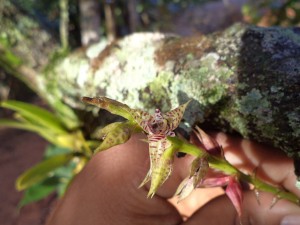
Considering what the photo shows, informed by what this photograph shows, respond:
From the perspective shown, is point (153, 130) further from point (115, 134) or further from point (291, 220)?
point (291, 220)

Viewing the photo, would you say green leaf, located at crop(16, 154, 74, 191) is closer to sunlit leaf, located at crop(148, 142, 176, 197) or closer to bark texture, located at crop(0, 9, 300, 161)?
bark texture, located at crop(0, 9, 300, 161)

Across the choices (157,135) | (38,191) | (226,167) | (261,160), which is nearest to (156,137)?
(157,135)

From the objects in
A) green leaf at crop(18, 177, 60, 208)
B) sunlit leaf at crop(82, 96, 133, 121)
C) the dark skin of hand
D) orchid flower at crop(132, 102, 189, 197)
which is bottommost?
green leaf at crop(18, 177, 60, 208)

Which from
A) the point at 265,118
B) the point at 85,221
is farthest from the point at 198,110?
the point at 85,221

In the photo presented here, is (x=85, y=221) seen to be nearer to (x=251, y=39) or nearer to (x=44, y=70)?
(x=251, y=39)

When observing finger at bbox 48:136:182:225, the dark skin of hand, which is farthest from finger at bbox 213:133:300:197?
finger at bbox 48:136:182:225

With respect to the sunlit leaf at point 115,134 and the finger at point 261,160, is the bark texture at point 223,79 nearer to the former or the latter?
the finger at point 261,160

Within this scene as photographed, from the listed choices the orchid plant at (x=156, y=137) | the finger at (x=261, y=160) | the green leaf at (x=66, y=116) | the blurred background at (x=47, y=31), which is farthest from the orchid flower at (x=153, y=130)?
the green leaf at (x=66, y=116)
